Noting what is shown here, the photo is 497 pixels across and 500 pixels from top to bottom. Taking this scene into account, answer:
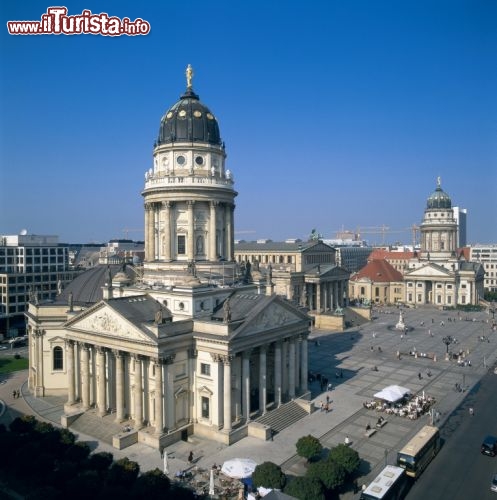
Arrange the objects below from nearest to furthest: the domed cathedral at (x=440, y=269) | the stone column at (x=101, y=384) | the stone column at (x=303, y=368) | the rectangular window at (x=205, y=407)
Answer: the rectangular window at (x=205, y=407), the stone column at (x=101, y=384), the stone column at (x=303, y=368), the domed cathedral at (x=440, y=269)

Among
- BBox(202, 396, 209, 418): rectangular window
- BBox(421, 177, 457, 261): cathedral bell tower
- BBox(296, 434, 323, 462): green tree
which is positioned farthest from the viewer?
BBox(421, 177, 457, 261): cathedral bell tower

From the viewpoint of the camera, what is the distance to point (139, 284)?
55438 millimetres

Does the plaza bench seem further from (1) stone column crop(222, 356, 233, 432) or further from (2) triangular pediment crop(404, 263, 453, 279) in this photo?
(2) triangular pediment crop(404, 263, 453, 279)

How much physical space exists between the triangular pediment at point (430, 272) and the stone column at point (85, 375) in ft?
353

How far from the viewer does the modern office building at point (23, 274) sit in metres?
93.0

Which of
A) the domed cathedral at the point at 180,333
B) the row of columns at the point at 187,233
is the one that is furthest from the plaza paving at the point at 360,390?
the row of columns at the point at 187,233

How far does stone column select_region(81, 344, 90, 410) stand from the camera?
49.2 m

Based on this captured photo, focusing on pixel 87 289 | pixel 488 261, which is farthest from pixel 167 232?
pixel 488 261

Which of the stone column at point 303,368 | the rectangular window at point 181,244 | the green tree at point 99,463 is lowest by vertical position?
the green tree at point 99,463

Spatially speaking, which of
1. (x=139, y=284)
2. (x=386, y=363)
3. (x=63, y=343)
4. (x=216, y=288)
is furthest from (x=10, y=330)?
(x=386, y=363)

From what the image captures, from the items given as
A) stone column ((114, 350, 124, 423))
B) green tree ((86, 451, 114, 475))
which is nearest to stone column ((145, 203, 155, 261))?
stone column ((114, 350, 124, 423))

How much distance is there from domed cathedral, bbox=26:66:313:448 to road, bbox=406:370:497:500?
47.1ft

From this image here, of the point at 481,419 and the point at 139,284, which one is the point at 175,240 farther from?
the point at 481,419

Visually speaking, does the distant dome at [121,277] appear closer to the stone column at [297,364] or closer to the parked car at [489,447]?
the stone column at [297,364]
